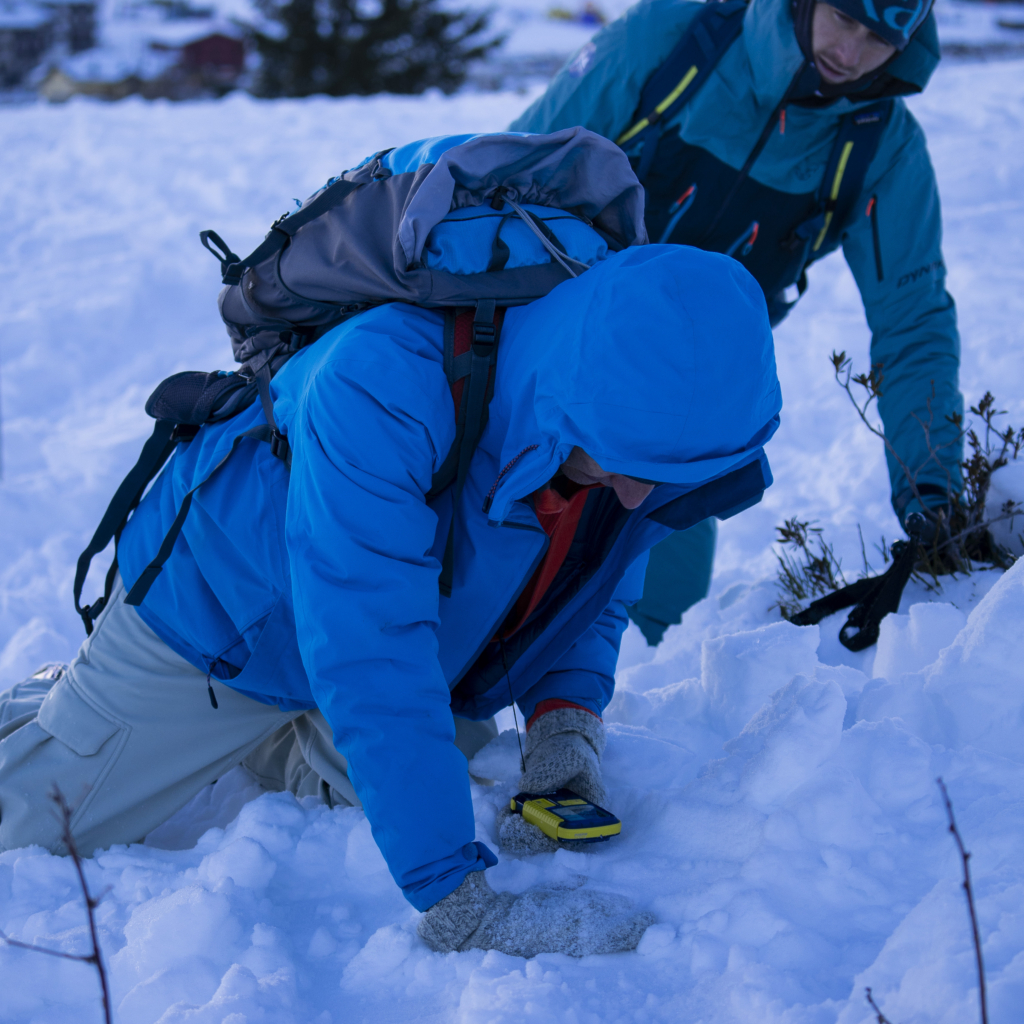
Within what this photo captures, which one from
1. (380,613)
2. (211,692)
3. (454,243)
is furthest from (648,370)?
(211,692)

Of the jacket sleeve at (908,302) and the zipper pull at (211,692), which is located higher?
the jacket sleeve at (908,302)

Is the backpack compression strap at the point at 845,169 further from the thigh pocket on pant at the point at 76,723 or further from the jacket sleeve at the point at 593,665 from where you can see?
the thigh pocket on pant at the point at 76,723

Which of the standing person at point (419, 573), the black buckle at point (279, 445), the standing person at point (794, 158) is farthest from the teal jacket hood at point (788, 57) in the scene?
the black buckle at point (279, 445)

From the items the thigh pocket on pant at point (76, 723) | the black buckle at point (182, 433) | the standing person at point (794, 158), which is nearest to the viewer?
the thigh pocket on pant at point (76, 723)

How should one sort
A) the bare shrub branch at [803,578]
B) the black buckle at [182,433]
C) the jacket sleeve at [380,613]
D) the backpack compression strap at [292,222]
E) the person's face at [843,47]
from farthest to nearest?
the bare shrub branch at [803,578], the person's face at [843,47], the black buckle at [182,433], the backpack compression strap at [292,222], the jacket sleeve at [380,613]

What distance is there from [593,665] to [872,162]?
1833 mm

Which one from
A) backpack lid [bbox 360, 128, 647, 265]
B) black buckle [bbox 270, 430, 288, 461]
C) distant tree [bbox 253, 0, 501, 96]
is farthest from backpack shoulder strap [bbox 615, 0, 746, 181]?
distant tree [bbox 253, 0, 501, 96]

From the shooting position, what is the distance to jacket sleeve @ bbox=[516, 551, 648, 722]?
2502mm

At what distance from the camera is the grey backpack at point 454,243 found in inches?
73.2

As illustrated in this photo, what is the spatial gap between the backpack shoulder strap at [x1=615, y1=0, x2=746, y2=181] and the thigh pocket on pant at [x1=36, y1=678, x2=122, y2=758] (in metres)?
2.20

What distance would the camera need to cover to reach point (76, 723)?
2320 millimetres

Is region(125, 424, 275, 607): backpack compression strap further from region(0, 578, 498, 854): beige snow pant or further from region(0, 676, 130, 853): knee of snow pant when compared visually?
region(0, 676, 130, 853): knee of snow pant

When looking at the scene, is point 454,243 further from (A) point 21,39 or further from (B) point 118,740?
(A) point 21,39

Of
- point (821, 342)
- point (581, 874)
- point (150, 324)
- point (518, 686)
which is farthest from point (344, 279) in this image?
point (150, 324)
